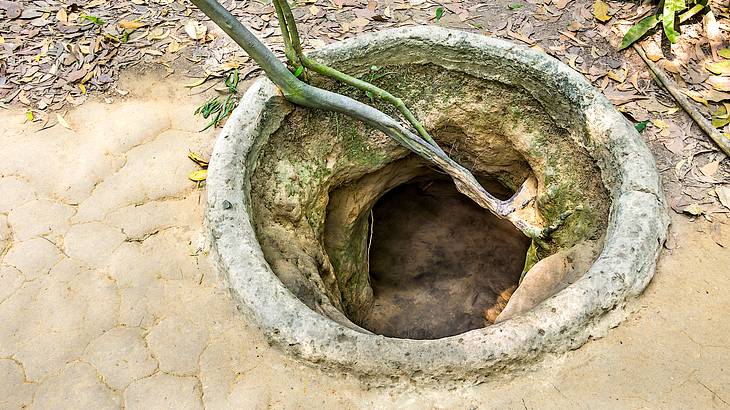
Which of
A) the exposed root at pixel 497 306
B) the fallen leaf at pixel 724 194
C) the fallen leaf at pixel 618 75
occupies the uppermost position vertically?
the fallen leaf at pixel 618 75

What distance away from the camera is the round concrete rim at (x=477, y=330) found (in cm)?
202

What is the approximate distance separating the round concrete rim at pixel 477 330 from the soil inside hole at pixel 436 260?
5.52 feet

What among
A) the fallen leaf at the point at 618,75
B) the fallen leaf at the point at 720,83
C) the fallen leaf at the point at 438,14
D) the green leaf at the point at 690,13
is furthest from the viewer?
the fallen leaf at the point at 438,14

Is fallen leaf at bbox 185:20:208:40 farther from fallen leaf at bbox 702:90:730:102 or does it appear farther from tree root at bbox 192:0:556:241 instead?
fallen leaf at bbox 702:90:730:102

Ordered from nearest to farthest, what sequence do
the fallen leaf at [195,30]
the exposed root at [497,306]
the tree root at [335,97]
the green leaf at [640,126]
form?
1. the tree root at [335,97]
2. the green leaf at [640,126]
3. the fallen leaf at [195,30]
4. the exposed root at [497,306]

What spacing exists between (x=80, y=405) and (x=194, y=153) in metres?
1.25

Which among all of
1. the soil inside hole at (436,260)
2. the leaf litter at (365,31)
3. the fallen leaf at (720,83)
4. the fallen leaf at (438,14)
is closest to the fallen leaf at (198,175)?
the leaf litter at (365,31)

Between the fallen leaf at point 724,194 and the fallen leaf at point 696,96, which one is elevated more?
the fallen leaf at point 696,96

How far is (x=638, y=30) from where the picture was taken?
11.2 feet

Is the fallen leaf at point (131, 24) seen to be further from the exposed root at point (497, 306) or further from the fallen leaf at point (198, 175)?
the exposed root at point (497, 306)

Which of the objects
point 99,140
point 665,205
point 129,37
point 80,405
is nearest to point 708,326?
point 665,205

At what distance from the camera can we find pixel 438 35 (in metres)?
3.02

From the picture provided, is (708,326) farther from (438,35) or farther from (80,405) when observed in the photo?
(80,405)

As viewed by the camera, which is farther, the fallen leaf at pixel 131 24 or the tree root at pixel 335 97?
the fallen leaf at pixel 131 24
